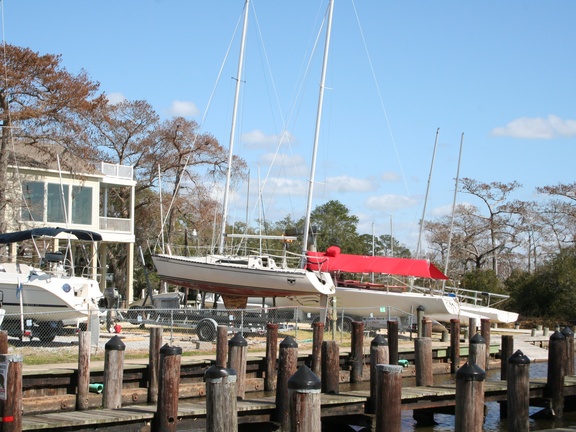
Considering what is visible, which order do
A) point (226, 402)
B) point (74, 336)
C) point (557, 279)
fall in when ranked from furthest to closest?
point (557, 279)
point (74, 336)
point (226, 402)

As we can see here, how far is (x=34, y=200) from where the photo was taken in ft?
134

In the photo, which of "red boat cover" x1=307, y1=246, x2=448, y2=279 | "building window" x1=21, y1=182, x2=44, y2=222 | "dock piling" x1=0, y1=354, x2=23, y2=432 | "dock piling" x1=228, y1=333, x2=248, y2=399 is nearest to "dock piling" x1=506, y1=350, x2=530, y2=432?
"dock piling" x1=228, y1=333, x2=248, y2=399

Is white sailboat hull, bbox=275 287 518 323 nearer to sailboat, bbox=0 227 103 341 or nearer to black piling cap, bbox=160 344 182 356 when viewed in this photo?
sailboat, bbox=0 227 103 341

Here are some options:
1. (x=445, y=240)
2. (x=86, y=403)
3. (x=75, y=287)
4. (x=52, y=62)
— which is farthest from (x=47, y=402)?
(x=445, y=240)

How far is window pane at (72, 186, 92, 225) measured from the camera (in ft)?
139

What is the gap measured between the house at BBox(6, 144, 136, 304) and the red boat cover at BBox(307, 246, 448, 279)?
10.4m

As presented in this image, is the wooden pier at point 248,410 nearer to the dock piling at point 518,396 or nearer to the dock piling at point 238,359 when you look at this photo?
the dock piling at point 238,359

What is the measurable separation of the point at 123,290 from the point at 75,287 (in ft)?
82.1

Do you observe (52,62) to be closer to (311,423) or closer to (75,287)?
(75,287)

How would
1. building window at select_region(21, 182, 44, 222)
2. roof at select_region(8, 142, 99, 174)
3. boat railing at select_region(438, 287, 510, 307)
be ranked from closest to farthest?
boat railing at select_region(438, 287, 510, 307) < building window at select_region(21, 182, 44, 222) < roof at select_region(8, 142, 99, 174)

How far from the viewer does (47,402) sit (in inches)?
618

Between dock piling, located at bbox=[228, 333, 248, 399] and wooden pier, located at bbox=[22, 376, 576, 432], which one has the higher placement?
dock piling, located at bbox=[228, 333, 248, 399]

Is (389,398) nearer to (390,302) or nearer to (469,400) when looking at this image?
(469,400)

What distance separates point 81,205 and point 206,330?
1818 centimetres
